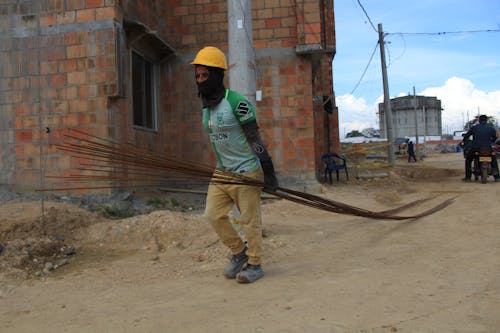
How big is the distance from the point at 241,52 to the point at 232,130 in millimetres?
2000

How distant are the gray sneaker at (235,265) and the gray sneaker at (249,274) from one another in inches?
4.6

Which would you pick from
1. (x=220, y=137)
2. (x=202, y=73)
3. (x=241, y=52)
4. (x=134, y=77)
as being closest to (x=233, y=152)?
(x=220, y=137)

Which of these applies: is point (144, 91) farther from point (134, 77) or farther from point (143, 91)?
point (134, 77)

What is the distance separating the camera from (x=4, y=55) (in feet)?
25.0

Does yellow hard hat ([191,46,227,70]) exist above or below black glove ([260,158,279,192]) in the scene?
above

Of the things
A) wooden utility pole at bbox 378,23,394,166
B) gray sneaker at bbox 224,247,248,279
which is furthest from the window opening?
wooden utility pole at bbox 378,23,394,166

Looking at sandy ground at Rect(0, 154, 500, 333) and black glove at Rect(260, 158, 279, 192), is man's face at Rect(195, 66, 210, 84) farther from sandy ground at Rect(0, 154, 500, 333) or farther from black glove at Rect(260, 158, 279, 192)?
sandy ground at Rect(0, 154, 500, 333)

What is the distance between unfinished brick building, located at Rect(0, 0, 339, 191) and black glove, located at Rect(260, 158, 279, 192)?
15.1 ft

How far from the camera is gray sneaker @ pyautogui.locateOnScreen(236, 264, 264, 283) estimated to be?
3514 mm

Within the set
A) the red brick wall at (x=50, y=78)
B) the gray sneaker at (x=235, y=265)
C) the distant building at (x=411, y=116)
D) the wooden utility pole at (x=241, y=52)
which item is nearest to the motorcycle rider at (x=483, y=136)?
the wooden utility pole at (x=241, y=52)

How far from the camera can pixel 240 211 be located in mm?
3557

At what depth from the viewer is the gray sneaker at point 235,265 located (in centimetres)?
370

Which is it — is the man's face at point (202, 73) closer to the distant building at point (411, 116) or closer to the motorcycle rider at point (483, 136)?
the motorcycle rider at point (483, 136)

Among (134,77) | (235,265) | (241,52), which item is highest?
(134,77)
